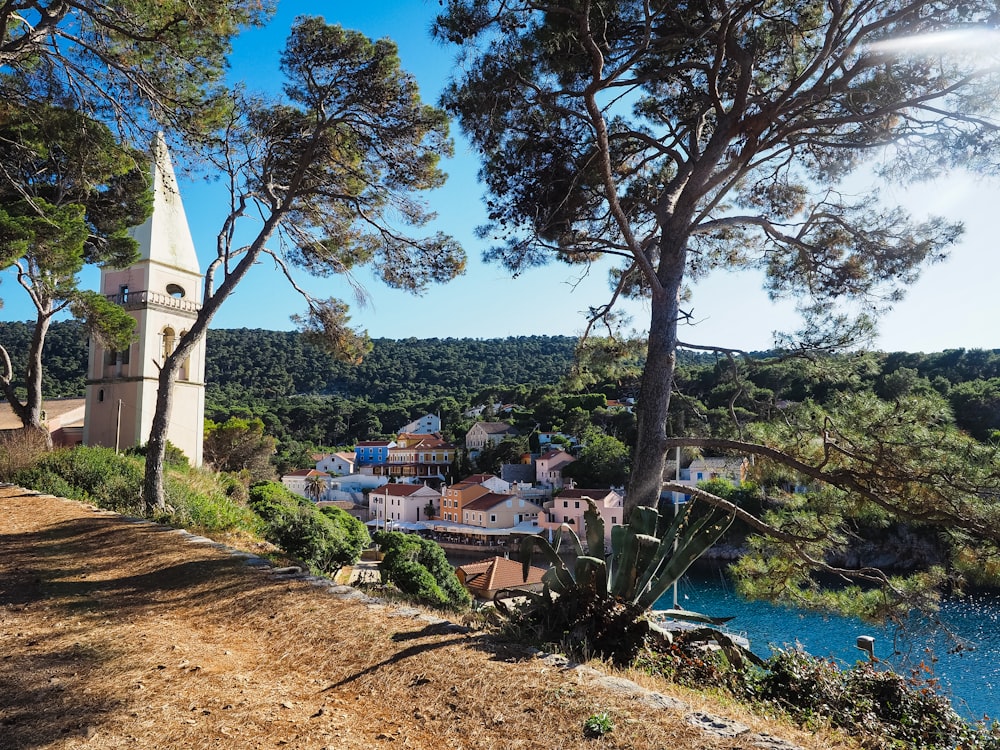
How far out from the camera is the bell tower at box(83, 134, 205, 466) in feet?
60.1

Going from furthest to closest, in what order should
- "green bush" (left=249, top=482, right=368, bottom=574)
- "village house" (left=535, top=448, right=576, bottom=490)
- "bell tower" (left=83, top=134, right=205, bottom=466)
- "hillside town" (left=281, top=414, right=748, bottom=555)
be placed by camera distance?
"village house" (left=535, top=448, right=576, bottom=490), "hillside town" (left=281, top=414, right=748, bottom=555), "bell tower" (left=83, top=134, right=205, bottom=466), "green bush" (left=249, top=482, right=368, bottom=574)

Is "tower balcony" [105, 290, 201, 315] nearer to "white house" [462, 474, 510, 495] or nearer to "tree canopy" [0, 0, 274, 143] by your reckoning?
"tree canopy" [0, 0, 274, 143]

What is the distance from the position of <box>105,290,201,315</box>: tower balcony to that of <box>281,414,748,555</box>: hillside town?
1066 cm

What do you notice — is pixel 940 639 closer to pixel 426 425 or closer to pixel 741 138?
pixel 741 138

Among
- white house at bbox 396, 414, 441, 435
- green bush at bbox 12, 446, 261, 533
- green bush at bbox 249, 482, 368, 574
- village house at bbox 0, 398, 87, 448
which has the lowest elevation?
white house at bbox 396, 414, 441, 435

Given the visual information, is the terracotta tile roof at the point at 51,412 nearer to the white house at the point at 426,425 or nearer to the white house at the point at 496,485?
the white house at the point at 496,485

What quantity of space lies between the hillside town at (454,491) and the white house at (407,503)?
0.07 metres

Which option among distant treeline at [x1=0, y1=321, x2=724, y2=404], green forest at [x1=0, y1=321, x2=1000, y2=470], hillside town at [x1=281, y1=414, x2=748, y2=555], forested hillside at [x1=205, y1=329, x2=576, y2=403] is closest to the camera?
green forest at [x1=0, y1=321, x2=1000, y2=470]

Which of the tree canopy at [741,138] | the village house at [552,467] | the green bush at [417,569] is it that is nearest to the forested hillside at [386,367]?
the village house at [552,467]

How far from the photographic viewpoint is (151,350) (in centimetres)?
1859

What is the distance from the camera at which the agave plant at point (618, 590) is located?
11.8ft

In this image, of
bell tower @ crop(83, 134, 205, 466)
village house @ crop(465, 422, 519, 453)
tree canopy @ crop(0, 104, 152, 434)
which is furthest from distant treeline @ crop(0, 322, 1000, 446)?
village house @ crop(465, 422, 519, 453)

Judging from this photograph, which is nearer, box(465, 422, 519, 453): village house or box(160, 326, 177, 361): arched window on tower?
box(160, 326, 177, 361): arched window on tower

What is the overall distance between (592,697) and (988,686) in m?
14.8
